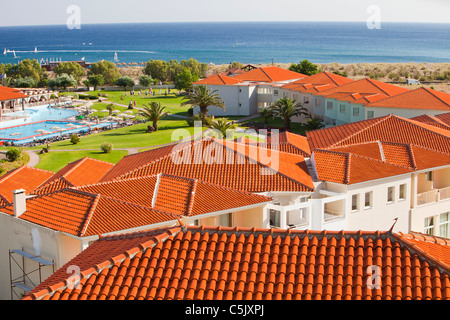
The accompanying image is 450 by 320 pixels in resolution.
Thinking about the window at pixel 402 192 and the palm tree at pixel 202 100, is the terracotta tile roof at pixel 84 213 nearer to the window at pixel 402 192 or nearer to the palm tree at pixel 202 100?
the window at pixel 402 192

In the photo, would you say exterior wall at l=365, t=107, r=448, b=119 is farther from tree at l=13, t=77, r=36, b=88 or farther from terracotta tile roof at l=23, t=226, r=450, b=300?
tree at l=13, t=77, r=36, b=88

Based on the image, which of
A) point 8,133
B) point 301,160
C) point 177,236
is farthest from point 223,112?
point 177,236

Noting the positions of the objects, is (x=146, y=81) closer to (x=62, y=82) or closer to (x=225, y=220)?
→ (x=62, y=82)

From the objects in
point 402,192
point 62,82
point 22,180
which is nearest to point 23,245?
point 22,180

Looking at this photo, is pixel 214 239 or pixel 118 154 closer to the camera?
pixel 214 239

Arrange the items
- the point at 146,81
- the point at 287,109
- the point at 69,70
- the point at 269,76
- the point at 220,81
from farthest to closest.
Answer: the point at 69,70
the point at 146,81
the point at 269,76
the point at 220,81
the point at 287,109
